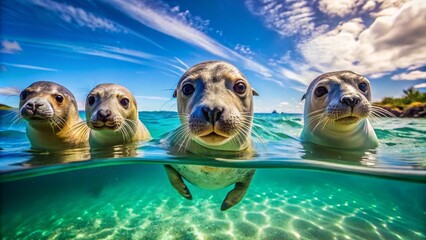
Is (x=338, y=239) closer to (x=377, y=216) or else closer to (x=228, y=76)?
(x=377, y=216)

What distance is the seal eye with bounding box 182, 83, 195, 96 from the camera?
117 inches

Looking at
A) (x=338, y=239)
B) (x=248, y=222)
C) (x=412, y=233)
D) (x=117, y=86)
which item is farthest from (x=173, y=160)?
(x=412, y=233)

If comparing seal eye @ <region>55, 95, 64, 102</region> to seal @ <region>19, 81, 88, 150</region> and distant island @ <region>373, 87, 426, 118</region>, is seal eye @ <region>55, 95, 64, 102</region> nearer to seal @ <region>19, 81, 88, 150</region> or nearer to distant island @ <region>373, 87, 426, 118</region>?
seal @ <region>19, 81, 88, 150</region>

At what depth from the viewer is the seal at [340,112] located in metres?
3.16

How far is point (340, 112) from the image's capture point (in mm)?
3203

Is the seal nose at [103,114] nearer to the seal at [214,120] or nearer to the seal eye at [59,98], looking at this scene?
the seal at [214,120]

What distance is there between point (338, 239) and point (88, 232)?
18.5ft

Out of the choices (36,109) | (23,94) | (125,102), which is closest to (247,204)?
(125,102)

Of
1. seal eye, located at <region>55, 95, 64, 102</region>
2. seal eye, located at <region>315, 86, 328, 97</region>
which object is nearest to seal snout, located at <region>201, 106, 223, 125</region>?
seal eye, located at <region>315, 86, 328, 97</region>

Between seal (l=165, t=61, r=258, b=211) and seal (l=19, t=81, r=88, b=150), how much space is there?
2.17 metres

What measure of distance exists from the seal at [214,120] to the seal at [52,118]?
2.17 meters

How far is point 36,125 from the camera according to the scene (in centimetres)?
421

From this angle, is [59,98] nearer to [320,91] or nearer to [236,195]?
[236,195]

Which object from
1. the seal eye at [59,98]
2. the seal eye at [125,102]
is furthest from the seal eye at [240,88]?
the seal eye at [59,98]
